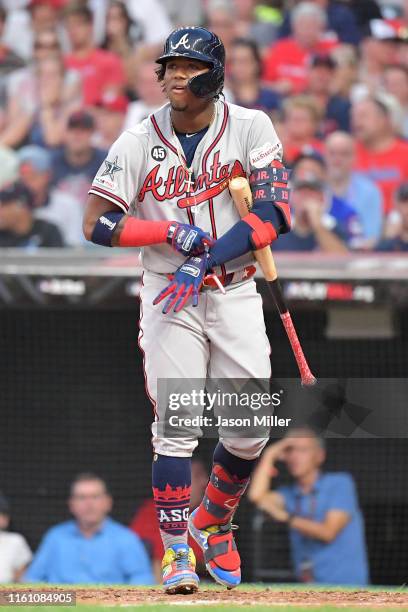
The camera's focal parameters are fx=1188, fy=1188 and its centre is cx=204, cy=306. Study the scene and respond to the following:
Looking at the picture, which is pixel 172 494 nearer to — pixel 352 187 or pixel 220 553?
pixel 220 553

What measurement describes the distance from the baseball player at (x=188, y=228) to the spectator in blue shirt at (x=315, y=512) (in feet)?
10.3

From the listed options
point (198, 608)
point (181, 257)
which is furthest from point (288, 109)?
point (198, 608)

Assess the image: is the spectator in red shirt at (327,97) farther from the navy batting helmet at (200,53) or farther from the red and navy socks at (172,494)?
the red and navy socks at (172,494)

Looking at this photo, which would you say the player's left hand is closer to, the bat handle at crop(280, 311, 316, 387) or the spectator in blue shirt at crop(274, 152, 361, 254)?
the bat handle at crop(280, 311, 316, 387)

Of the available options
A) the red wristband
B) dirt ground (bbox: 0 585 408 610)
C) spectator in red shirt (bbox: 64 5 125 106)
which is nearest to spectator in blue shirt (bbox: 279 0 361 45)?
spectator in red shirt (bbox: 64 5 125 106)

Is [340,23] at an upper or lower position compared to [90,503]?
upper

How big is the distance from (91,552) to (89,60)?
13.8ft

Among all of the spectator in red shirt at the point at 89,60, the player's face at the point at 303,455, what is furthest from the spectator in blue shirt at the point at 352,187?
the spectator in red shirt at the point at 89,60

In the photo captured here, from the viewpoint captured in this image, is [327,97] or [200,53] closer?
[200,53]

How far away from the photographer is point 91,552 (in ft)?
23.8

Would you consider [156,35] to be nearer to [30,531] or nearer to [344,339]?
[344,339]

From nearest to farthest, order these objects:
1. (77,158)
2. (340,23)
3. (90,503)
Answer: (90,503)
(77,158)
(340,23)

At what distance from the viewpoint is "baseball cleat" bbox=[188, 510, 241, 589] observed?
4.54 metres

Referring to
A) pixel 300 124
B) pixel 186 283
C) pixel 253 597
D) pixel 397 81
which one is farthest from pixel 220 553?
pixel 397 81
